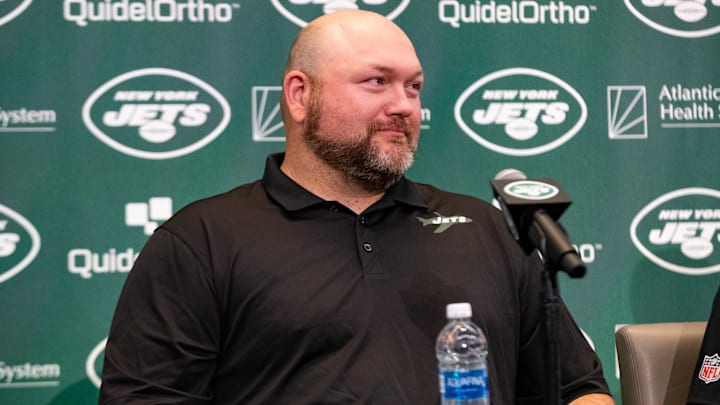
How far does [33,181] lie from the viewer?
115 inches

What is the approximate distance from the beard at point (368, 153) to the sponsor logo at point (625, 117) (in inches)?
41.9

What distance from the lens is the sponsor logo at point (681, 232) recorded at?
3.20 meters

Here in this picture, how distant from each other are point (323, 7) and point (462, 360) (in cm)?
149

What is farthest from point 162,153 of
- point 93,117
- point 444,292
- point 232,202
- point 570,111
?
point 570,111

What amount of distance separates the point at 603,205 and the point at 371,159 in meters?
1.17

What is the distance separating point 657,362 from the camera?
2.59 m

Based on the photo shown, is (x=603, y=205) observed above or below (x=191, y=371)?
above

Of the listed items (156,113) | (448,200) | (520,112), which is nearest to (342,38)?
(448,200)

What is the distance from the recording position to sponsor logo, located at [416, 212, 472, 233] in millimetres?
2446

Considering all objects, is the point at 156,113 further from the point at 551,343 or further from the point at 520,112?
the point at 551,343

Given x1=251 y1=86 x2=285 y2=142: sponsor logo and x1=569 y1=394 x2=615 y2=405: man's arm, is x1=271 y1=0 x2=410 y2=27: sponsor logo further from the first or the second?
x1=569 y1=394 x2=615 y2=405: man's arm

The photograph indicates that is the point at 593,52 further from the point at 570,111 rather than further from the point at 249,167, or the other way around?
the point at 249,167

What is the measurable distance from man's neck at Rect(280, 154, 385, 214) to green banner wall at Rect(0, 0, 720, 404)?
59 centimetres

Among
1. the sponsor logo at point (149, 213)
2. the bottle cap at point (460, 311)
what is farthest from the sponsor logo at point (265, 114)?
the bottle cap at point (460, 311)
